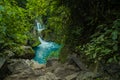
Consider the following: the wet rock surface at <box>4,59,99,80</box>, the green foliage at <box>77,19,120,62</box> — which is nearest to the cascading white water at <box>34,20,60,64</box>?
the wet rock surface at <box>4,59,99,80</box>

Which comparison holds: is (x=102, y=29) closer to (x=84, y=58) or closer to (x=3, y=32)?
(x=84, y=58)

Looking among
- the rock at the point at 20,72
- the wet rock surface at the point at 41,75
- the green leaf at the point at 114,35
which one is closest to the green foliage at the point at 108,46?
the green leaf at the point at 114,35

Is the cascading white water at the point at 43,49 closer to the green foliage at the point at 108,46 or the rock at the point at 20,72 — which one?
the rock at the point at 20,72

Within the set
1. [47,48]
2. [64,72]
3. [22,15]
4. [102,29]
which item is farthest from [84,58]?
[47,48]

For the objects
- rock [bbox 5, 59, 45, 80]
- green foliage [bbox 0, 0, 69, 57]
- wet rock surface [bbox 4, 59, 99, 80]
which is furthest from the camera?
green foliage [bbox 0, 0, 69, 57]

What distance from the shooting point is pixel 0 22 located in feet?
21.9

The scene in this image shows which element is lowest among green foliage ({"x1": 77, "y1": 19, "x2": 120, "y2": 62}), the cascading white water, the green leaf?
the cascading white water

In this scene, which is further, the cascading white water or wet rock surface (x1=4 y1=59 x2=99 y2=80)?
the cascading white water

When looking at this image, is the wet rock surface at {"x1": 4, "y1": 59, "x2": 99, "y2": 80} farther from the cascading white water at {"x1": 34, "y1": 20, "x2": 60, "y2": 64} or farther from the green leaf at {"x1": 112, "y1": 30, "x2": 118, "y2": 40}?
the cascading white water at {"x1": 34, "y1": 20, "x2": 60, "y2": 64}

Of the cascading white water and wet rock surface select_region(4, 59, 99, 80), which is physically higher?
wet rock surface select_region(4, 59, 99, 80)

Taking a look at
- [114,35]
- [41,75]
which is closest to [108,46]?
[114,35]

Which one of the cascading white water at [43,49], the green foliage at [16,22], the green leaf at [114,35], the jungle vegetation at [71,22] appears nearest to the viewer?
the green leaf at [114,35]

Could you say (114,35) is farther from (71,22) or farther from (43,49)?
(43,49)

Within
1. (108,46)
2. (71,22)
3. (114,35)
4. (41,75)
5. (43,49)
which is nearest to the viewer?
(114,35)
